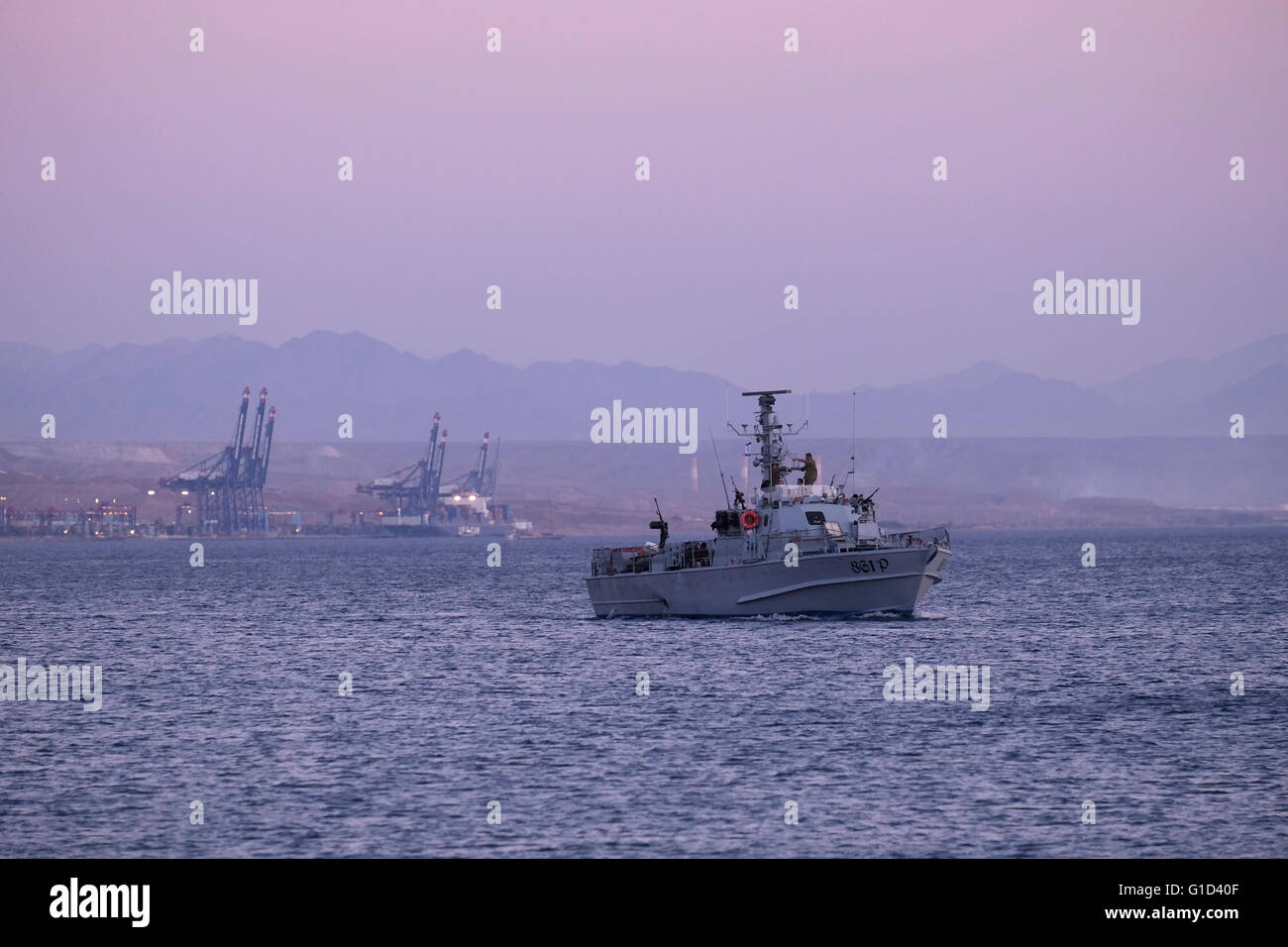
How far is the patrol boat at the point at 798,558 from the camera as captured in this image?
78.4 meters

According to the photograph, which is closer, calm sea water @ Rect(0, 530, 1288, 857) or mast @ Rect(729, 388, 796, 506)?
calm sea water @ Rect(0, 530, 1288, 857)

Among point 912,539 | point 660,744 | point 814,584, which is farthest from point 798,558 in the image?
point 660,744

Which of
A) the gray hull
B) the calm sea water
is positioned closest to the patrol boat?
the gray hull

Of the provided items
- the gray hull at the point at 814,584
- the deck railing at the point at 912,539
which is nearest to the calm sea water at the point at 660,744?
the gray hull at the point at 814,584

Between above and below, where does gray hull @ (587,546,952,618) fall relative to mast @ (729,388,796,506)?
below

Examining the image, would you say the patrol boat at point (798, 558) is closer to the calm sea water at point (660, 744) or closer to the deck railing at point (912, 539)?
the deck railing at point (912, 539)

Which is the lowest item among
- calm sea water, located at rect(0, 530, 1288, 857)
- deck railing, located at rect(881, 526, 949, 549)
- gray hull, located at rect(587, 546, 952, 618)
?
calm sea water, located at rect(0, 530, 1288, 857)

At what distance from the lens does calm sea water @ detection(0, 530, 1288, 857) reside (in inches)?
1350

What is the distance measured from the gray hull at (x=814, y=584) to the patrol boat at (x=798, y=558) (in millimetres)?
48

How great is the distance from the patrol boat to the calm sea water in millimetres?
1633

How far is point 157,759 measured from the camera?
148 ft

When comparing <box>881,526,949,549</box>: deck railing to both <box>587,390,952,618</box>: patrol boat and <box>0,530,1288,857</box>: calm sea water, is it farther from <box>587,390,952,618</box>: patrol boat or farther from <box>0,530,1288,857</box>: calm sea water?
<box>0,530,1288,857</box>: calm sea water

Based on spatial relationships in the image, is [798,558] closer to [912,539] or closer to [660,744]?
[912,539]
